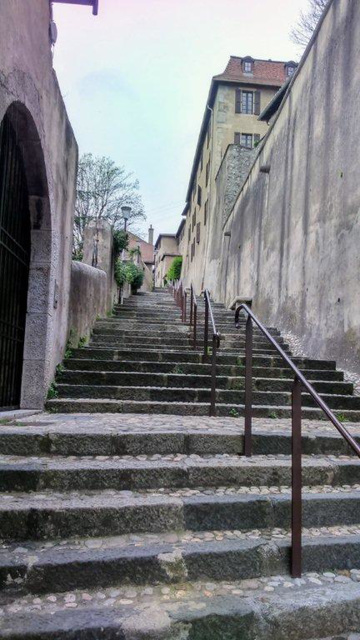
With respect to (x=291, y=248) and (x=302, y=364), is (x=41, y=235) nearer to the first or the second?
(x=302, y=364)

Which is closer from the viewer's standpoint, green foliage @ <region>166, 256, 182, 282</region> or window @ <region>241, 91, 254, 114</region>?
window @ <region>241, 91, 254, 114</region>

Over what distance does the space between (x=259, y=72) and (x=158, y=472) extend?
83.0ft

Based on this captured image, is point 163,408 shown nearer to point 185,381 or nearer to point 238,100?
point 185,381

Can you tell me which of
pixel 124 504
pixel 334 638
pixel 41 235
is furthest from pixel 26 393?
pixel 334 638

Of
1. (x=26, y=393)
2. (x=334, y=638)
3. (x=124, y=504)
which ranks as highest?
(x=26, y=393)

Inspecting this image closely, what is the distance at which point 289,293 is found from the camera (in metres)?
7.87

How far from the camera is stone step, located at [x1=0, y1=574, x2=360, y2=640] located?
1.79 metres

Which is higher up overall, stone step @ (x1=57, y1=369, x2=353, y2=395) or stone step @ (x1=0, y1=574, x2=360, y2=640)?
stone step @ (x1=57, y1=369, x2=353, y2=395)

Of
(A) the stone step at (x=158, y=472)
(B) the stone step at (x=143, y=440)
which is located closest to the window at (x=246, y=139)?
(B) the stone step at (x=143, y=440)

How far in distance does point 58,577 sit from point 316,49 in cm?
802

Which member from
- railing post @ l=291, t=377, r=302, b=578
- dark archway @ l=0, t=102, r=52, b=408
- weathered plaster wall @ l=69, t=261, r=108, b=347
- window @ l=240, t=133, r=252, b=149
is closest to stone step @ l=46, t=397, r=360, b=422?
dark archway @ l=0, t=102, r=52, b=408

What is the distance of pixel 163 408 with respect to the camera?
4.46 meters

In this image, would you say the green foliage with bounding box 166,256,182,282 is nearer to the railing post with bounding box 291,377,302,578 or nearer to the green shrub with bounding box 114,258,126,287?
the green shrub with bounding box 114,258,126,287

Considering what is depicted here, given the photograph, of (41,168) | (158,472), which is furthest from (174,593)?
(41,168)
